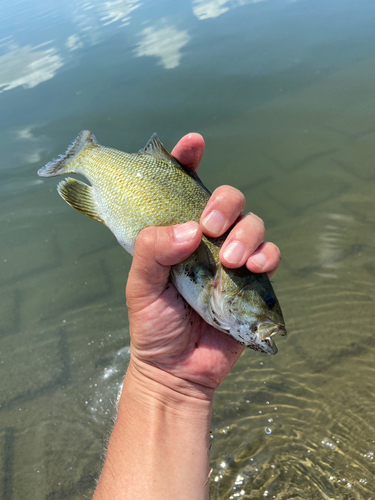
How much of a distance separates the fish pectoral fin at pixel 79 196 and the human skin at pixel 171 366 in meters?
0.85

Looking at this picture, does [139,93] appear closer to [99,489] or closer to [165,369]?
[165,369]

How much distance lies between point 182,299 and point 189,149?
1.31 m

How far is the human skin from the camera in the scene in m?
1.99

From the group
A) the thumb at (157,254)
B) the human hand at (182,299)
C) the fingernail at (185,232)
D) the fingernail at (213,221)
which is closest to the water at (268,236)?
the human hand at (182,299)

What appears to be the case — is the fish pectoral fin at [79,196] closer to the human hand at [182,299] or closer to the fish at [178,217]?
the fish at [178,217]

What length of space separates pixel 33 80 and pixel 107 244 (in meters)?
7.35

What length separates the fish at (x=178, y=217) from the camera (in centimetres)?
200

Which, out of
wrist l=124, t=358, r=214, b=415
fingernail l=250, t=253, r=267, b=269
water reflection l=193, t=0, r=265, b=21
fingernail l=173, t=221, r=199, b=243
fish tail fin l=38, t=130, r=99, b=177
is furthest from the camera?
water reflection l=193, t=0, r=265, b=21

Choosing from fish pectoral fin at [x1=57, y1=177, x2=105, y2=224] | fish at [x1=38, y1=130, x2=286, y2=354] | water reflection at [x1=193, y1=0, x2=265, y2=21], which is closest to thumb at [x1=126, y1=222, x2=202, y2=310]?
fish at [x1=38, y1=130, x2=286, y2=354]

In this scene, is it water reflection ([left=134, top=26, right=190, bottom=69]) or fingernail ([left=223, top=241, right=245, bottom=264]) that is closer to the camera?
fingernail ([left=223, top=241, right=245, bottom=264])

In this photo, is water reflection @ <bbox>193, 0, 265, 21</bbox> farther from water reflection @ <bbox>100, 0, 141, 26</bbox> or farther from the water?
water reflection @ <bbox>100, 0, 141, 26</bbox>

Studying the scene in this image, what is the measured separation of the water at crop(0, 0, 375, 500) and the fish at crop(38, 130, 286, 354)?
194 centimetres

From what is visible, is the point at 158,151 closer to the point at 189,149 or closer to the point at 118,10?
the point at 189,149

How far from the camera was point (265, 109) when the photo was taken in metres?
7.12
